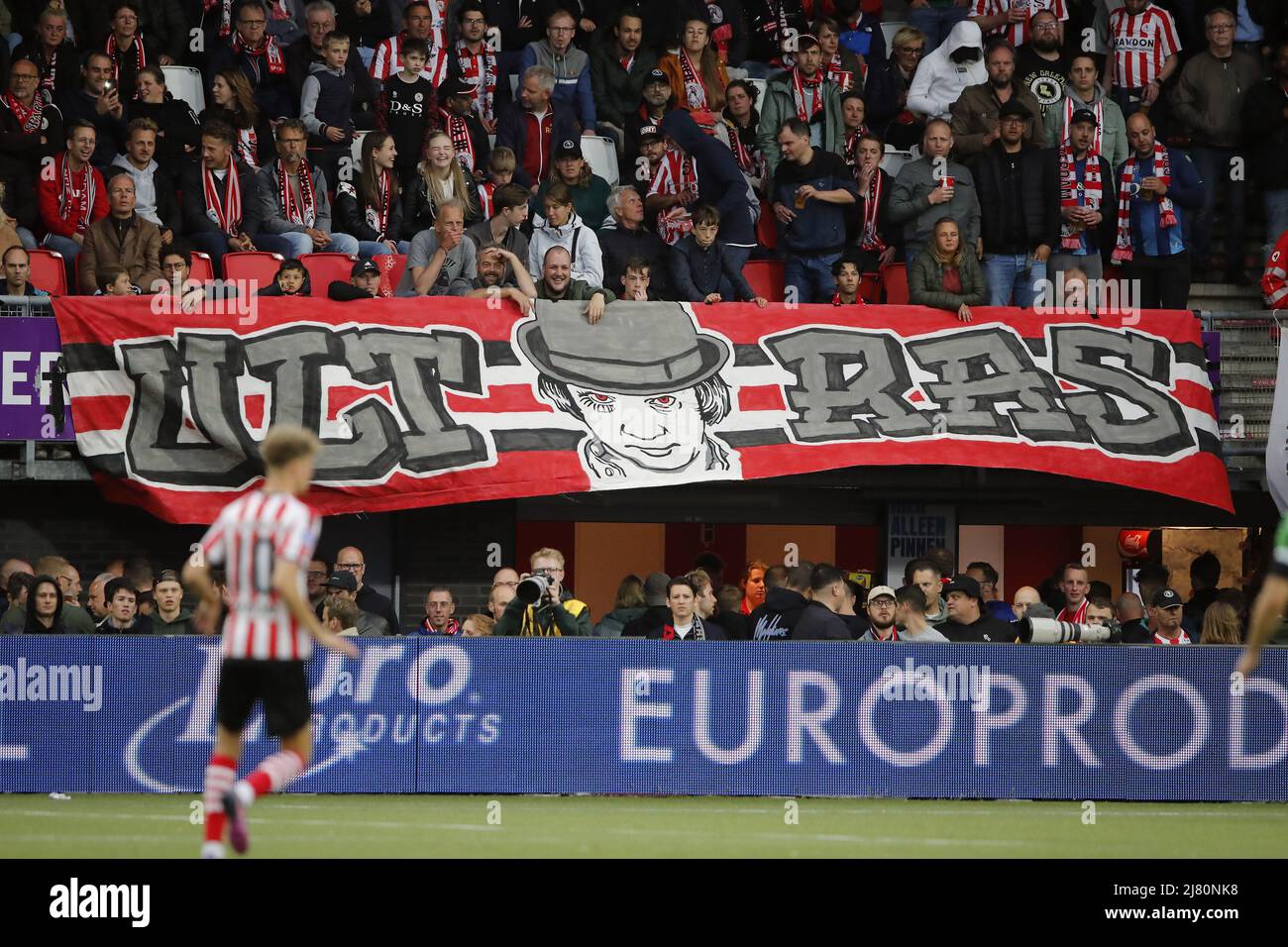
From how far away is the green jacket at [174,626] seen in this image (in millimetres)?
12508

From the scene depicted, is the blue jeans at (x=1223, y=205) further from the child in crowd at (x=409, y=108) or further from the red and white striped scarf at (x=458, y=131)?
the child in crowd at (x=409, y=108)

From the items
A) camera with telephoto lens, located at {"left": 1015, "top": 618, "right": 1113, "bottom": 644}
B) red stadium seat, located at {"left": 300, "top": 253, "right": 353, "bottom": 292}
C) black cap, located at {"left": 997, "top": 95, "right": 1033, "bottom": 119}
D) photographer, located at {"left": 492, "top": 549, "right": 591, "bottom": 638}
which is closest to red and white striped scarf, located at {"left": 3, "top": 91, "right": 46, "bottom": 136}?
red stadium seat, located at {"left": 300, "top": 253, "right": 353, "bottom": 292}

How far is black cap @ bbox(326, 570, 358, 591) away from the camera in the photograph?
12.9m

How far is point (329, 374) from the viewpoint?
47.4ft

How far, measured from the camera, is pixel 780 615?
12523 millimetres

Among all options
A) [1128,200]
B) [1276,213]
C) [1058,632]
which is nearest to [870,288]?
[1128,200]

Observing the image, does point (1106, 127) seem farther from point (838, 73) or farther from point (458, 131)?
point (458, 131)

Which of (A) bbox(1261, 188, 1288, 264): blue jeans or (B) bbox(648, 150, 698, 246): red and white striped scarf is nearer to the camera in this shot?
(B) bbox(648, 150, 698, 246): red and white striped scarf

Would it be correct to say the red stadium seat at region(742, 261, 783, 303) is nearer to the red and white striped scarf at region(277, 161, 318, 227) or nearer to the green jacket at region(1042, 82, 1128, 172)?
the green jacket at region(1042, 82, 1128, 172)

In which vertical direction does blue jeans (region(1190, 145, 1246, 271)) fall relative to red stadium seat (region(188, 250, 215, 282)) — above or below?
above

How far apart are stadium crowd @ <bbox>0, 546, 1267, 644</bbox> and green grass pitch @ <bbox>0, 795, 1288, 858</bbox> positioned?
1.23m

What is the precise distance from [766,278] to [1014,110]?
267 cm

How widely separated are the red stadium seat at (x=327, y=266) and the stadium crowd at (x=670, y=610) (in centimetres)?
282

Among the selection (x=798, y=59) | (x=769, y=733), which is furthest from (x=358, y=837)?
(x=798, y=59)
